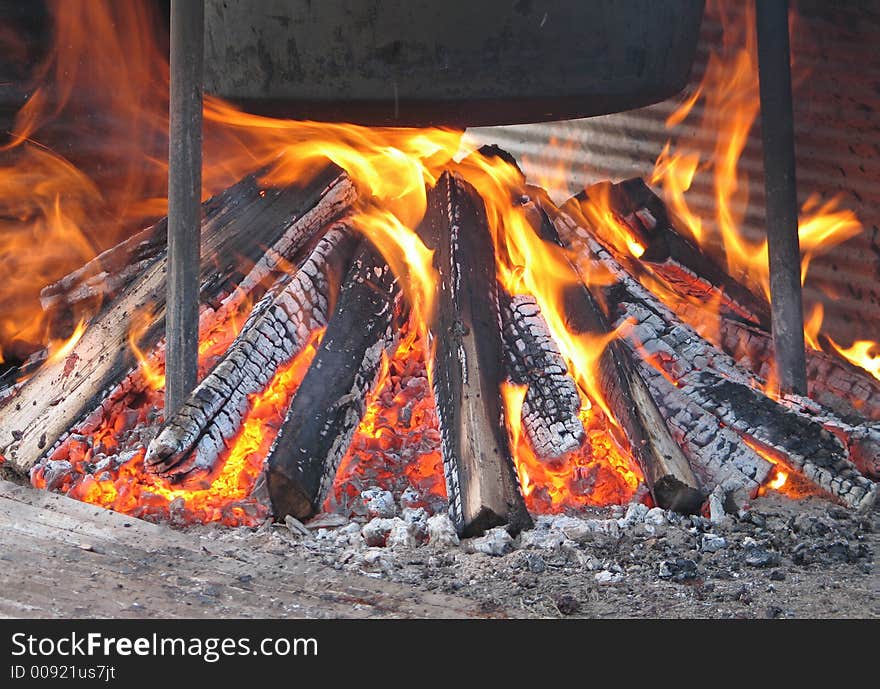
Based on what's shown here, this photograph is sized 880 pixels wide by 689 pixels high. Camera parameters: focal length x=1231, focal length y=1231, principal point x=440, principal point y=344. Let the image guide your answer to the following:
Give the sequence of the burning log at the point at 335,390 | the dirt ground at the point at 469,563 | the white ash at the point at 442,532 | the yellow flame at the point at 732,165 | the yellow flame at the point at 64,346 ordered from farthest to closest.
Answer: the yellow flame at the point at 732,165, the yellow flame at the point at 64,346, the burning log at the point at 335,390, the white ash at the point at 442,532, the dirt ground at the point at 469,563

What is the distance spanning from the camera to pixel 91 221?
3455mm

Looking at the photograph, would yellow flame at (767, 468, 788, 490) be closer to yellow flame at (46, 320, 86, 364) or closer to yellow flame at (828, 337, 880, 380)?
yellow flame at (828, 337, 880, 380)

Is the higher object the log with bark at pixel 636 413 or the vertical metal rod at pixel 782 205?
the vertical metal rod at pixel 782 205

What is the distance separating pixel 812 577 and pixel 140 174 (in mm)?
2240

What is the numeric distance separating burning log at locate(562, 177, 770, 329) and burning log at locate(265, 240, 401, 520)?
663 mm

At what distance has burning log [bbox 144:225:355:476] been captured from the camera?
7.84ft

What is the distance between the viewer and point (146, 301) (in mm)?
2822

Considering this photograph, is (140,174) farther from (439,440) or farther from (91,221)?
(439,440)

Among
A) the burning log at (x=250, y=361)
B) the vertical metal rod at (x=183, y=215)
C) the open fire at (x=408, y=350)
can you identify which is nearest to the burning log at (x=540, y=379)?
the open fire at (x=408, y=350)

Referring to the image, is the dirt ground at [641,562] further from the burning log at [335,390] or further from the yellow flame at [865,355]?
the yellow flame at [865,355]

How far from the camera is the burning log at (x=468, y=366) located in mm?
2256

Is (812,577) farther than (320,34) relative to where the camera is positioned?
No

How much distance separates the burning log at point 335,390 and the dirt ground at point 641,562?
0.08m
